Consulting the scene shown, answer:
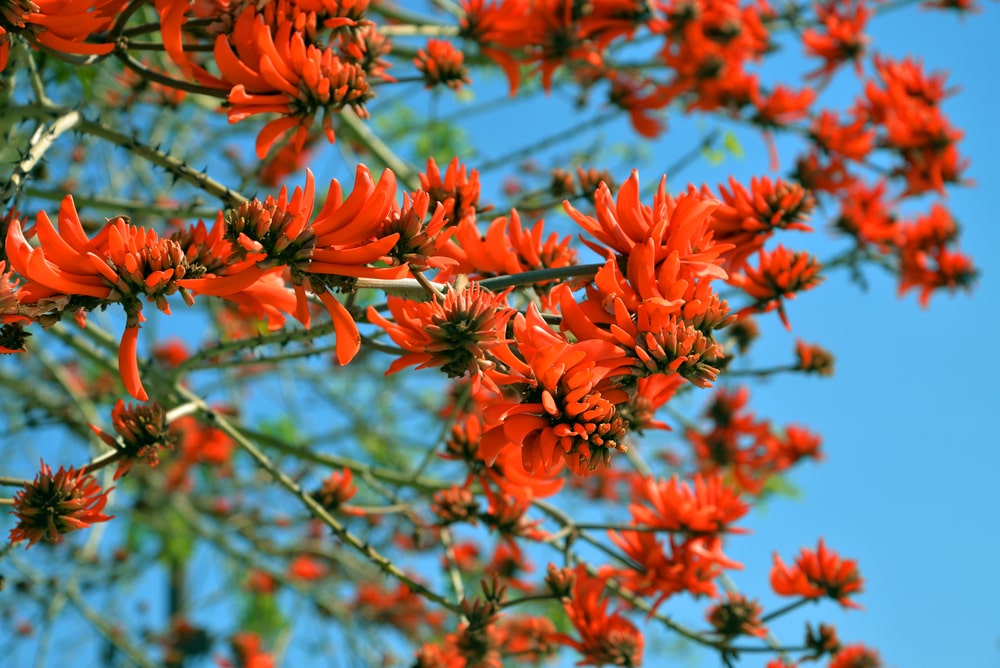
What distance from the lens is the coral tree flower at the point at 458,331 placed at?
1131mm

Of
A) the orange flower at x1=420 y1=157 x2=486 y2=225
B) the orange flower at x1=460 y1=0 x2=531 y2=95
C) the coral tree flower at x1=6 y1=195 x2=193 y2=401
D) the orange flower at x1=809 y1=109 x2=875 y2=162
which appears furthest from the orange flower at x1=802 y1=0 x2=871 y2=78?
the coral tree flower at x1=6 y1=195 x2=193 y2=401

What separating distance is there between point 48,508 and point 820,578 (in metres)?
1.81

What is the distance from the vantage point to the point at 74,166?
14.6 ft

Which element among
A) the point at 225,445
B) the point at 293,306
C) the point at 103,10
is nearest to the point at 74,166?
the point at 225,445

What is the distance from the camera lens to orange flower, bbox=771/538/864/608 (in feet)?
7.55

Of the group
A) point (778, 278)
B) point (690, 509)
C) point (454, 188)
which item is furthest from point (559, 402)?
point (690, 509)

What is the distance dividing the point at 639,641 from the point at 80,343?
1631mm

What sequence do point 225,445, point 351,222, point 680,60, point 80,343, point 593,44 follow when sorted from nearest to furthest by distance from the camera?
point 351,222, point 80,343, point 593,44, point 680,60, point 225,445

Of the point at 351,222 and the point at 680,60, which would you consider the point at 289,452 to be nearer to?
→ the point at 351,222

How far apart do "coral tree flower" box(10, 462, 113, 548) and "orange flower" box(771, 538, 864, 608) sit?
1673mm

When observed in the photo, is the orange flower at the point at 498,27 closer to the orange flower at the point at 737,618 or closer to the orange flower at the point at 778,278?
the orange flower at the point at 778,278

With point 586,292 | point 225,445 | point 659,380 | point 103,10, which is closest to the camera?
point 586,292

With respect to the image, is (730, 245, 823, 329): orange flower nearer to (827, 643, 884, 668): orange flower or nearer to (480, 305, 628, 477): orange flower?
(480, 305, 628, 477): orange flower

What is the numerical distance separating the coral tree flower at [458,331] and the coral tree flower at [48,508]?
0.70 m
